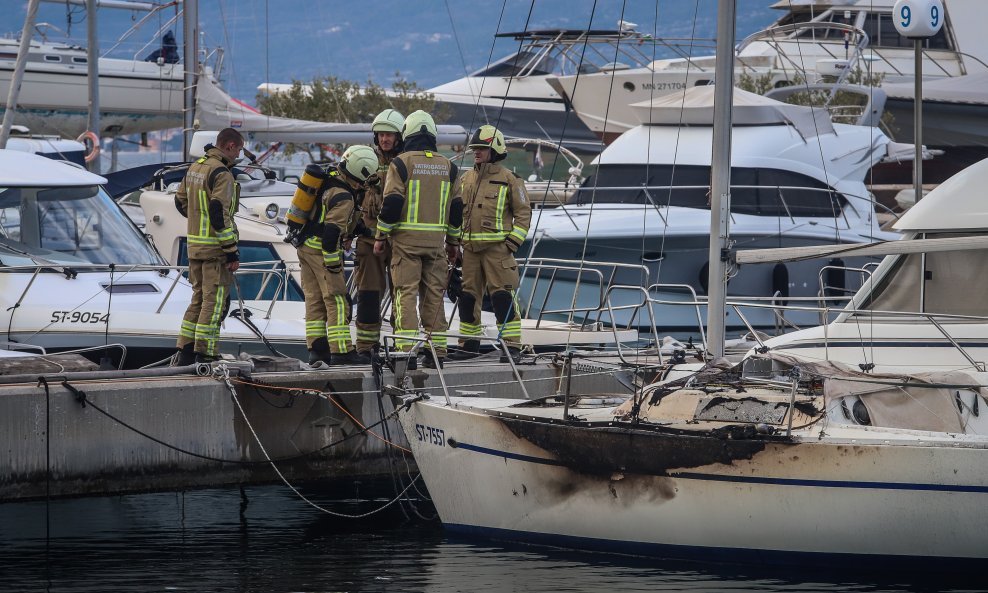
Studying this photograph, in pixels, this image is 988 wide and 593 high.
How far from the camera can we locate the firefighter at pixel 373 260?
11.5m

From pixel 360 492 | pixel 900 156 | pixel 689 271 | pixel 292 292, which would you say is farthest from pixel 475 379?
pixel 900 156

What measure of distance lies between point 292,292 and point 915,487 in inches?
365

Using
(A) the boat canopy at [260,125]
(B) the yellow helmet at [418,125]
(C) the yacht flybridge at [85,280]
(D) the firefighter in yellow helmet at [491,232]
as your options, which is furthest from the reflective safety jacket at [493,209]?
(A) the boat canopy at [260,125]

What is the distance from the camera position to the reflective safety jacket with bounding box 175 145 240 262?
11.0 meters

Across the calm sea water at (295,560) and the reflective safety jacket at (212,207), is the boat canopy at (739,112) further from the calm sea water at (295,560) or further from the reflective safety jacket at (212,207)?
the calm sea water at (295,560)

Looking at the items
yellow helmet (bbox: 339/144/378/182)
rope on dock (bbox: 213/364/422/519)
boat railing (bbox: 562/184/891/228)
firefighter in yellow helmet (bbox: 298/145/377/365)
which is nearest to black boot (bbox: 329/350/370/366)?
firefighter in yellow helmet (bbox: 298/145/377/365)

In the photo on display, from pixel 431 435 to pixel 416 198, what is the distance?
7.55 ft

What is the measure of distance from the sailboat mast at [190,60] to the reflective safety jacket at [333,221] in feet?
29.5

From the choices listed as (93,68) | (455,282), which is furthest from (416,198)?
(93,68)

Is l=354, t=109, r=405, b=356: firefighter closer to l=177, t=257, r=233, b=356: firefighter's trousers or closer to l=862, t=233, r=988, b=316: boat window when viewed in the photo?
l=177, t=257, r=233, b=356: firefighter's trousers

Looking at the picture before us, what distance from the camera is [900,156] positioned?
2161 centimetres

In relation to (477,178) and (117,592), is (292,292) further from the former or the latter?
(117,592)

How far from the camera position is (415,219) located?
11.0 meters

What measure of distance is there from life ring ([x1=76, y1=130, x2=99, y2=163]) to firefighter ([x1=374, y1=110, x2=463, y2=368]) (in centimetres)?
1064
